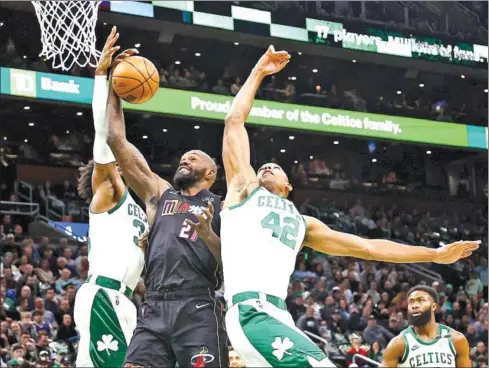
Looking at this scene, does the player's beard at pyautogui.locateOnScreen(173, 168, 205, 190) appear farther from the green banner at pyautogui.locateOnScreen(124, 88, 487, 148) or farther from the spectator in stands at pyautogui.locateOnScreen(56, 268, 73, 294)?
the green banner at pyautogui.locateOnScreen(124, 88, 487, 148)

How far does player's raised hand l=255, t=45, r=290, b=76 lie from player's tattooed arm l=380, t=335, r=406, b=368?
3.79 m

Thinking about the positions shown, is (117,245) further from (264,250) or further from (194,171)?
(264,250)

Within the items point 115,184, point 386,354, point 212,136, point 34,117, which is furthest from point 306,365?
point 212,136

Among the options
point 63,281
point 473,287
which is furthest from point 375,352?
point 473,287

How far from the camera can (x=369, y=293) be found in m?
20.8

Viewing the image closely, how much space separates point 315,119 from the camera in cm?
2330

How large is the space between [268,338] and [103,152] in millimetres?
2226

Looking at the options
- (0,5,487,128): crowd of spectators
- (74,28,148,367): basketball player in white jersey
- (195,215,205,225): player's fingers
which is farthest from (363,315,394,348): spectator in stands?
(195,215,205,225): player's fingers

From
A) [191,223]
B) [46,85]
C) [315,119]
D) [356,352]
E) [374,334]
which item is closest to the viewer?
[191,223]

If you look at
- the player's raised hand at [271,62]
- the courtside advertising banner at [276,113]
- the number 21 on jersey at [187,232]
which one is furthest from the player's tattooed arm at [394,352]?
the courtside advertising banner at [276,113]

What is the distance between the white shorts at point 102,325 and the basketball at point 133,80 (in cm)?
150

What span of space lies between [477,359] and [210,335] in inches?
461

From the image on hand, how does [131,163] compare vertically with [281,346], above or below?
above

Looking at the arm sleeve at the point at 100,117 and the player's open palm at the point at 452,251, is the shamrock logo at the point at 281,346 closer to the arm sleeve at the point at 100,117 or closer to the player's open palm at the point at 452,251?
the player's open palm at the point at 452,251
